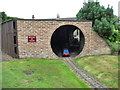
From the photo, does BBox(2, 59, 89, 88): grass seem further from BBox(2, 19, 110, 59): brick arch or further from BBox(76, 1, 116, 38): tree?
BBox(76, 1, 116, 38): tree

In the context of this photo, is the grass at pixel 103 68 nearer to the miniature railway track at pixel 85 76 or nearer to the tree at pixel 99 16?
the miniature railway track at pixel 85 76

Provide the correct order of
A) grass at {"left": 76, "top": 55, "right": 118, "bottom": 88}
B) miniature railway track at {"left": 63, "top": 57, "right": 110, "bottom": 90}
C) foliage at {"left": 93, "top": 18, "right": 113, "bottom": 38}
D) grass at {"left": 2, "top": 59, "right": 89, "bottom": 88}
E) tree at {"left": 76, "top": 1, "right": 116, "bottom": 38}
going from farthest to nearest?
1. tree at {"left": 76, "top": 1, "right": 116, "bottom": 38}
2. foliage at {"left": 93, "top": 18, "right": 113, "bottom": 38}
3. grass at {"left": 76, "top": 55, "right": 118, "bottom": 88}
4. miniature railway track at {"left": 63, "top": 57, "right": 110, "bottom": 90}
5. grass at {"left": 2, "top": 59, "right": 89, "bottom": 88}

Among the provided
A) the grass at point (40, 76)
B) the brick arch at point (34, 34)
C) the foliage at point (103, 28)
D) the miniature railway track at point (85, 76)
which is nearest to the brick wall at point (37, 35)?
the brick arch at point (34, 34)

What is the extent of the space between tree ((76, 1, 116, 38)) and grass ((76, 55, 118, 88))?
4.42m

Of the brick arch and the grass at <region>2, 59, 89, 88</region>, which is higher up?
the brick arch

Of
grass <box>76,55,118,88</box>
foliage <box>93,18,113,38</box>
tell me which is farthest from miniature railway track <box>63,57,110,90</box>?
foliage <box>93,18,113,38</box>

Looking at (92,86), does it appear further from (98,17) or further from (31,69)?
(98,17)

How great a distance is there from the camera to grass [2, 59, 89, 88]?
1227 cm

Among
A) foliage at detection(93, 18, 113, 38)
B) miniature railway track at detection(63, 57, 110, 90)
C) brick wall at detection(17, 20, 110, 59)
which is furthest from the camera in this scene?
foliage at detection(93, 18, 113, 38)

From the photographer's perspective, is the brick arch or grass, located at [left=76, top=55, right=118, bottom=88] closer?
grass, located at [left=76, top=55, right=118, bottom=88]

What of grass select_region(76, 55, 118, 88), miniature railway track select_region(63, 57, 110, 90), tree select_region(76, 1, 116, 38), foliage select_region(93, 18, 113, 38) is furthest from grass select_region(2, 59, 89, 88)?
tree select_region(76, 1, 116, 38)

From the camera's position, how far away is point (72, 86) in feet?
40.4

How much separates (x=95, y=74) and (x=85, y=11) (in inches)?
539

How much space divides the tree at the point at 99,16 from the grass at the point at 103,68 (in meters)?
4.42
